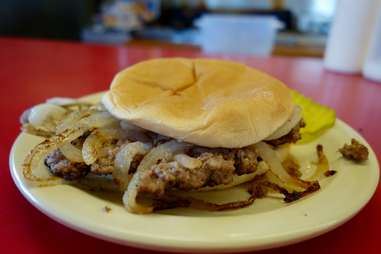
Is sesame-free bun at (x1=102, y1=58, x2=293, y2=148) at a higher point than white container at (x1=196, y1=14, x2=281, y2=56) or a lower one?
higher

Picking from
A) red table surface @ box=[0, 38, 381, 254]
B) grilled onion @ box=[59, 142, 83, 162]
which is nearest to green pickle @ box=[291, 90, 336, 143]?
red table surface @ box=[0, 38, 381, 254]

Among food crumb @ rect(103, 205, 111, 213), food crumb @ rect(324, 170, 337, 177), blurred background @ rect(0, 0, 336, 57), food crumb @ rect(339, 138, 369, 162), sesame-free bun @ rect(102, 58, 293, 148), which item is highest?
sesame-free bun @ rect(102, 58, 293, 148)

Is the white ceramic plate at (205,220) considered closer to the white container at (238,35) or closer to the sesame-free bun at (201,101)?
the sesame-free bun at (201,101)

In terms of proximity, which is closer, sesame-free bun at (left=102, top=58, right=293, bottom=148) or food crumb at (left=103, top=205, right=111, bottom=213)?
food crumb at (left=103, top=205, right=111, bottom=213)

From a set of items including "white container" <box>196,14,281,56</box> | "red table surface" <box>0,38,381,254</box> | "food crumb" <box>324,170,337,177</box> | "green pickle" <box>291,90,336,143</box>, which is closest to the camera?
"red table surface" <box>0,38,381,254</box>

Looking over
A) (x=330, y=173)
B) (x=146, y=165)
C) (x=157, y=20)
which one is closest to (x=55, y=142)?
(x=146, y=165)

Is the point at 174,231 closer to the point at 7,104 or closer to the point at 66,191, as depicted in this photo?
the point at 66,191

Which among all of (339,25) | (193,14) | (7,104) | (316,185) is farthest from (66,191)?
(193,14)

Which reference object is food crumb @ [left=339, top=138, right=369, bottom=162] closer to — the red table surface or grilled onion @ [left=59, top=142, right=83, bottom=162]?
the red table surface

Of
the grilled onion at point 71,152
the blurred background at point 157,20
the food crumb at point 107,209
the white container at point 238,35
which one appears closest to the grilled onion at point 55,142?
the grilled onion at point 71,152
